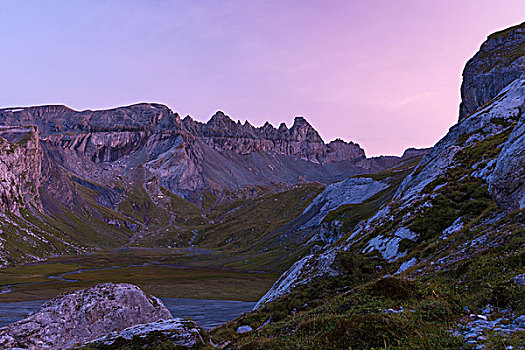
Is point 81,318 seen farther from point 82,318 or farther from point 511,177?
point 511,177

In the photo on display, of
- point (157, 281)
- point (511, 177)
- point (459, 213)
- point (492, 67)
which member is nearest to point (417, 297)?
point (511, 177)

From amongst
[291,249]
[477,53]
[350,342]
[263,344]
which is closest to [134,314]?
[263,344]

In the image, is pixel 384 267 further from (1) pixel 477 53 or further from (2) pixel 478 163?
(1) pixel 477 53

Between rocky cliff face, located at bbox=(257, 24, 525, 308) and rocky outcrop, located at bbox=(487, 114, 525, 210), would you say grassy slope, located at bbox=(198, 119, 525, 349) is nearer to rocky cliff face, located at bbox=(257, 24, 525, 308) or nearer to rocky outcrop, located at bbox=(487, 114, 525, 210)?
rocky cliff face, located at bbox=(257, 24, 525, 308)

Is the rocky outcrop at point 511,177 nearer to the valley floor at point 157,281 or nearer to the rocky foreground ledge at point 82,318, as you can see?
the rocky foreground ledge at point 82,318

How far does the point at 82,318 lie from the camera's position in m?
30.6

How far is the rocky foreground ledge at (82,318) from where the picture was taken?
27.7 meters

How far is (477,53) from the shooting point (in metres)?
163

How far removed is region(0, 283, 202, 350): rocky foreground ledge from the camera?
27672 mm

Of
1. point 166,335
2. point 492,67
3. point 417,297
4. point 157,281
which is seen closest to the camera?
point 417,297

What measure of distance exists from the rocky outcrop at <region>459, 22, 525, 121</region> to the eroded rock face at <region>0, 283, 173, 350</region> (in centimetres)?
13588

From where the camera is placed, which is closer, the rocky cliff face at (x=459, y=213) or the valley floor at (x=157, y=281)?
the rocky cliff face at (x=459, y=213)

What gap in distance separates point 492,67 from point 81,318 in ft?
558

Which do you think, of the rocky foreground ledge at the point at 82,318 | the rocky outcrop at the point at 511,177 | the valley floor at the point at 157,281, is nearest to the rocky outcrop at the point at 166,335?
the rocky foreground ledge at the point at 82,318
